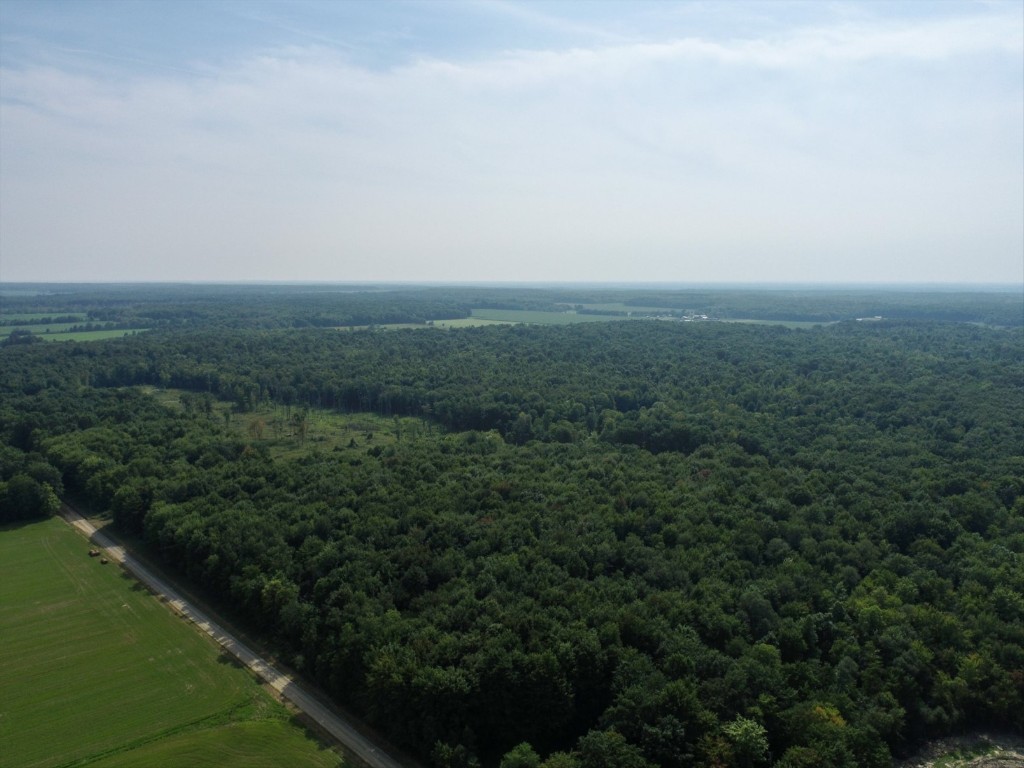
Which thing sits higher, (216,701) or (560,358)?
(560,358)

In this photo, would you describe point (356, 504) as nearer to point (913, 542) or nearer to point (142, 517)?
point (142, 517)

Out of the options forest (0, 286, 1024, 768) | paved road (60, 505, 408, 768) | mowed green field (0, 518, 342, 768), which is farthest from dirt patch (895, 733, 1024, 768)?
mowed green field (0, 518, 342, 768)

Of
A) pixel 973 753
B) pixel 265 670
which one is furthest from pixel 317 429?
pixel 973 753

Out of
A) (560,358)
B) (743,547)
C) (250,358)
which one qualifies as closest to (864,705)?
(743,547)

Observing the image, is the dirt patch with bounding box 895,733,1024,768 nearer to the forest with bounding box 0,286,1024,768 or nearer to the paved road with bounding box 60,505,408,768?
the forest with bounding box 0,286,1024,768

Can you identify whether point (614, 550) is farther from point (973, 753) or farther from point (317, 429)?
point (317, 429)

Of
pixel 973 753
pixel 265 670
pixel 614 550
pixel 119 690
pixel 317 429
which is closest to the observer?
pixel 973 753
